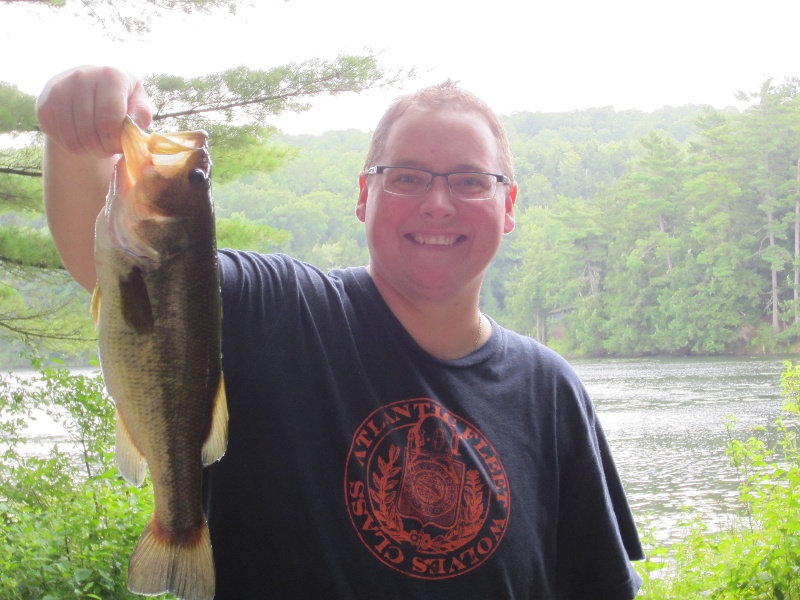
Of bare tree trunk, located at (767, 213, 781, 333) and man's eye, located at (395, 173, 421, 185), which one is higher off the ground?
man's eye, located at (395, 173, 421, 185)

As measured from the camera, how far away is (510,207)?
2.15m

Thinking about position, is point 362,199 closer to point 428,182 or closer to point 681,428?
point 428,182

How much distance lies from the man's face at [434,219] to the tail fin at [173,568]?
0.78 meters

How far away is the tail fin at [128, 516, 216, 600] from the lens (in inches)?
54.7

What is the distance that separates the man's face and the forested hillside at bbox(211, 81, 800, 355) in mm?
25933

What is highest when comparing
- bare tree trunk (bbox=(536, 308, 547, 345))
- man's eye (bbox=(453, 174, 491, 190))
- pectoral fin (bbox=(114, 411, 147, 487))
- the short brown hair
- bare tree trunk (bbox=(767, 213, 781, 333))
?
the short brown hair

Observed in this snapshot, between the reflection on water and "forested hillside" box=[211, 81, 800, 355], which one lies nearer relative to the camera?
the reflection on water

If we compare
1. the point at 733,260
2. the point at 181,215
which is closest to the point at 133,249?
the point at 181,215

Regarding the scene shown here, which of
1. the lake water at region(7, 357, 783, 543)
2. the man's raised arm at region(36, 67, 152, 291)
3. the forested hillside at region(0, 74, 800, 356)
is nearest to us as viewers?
the man's raised arm at region(36, 67, 152, 291)

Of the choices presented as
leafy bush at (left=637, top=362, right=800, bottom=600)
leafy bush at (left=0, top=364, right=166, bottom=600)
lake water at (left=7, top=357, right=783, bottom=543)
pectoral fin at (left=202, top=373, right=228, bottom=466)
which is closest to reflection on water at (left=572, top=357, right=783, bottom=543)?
lake water at (left=7, top=357, right=783, bottom=543)

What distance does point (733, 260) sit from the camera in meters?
36.8

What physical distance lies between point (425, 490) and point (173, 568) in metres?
0.56

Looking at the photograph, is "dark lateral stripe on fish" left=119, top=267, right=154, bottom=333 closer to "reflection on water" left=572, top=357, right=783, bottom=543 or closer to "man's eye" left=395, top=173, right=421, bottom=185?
"man's eye" left=395, top=173, right=421, bottom=185

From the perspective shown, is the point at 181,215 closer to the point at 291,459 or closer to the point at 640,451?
the point at 291,459
